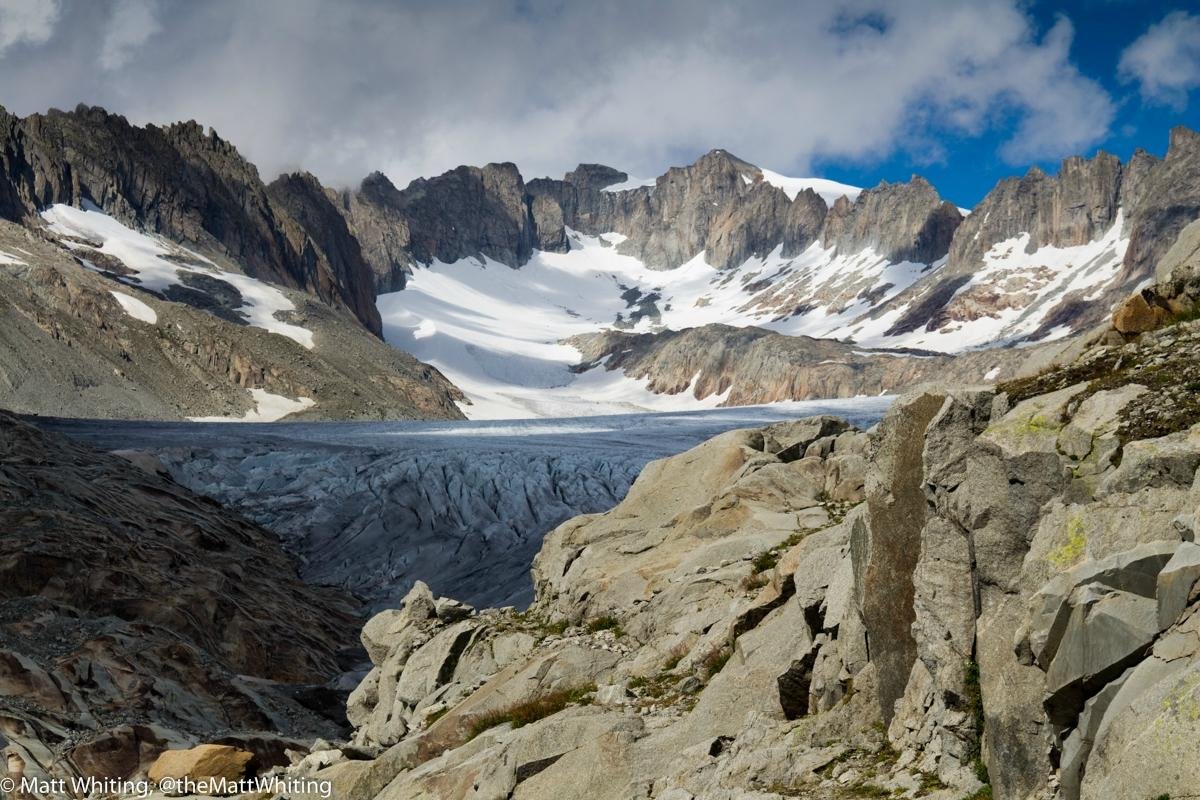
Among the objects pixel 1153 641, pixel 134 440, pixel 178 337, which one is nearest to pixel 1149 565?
pixel 1153 641

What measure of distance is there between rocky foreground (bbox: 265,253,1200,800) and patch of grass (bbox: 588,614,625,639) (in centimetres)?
10

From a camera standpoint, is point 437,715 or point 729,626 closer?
point 729,626

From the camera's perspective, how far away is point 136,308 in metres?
150

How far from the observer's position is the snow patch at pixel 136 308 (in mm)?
147625

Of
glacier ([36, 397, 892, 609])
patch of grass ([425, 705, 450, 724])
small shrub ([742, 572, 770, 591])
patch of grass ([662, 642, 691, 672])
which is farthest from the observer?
glacier ([36, 397, 892, 609])

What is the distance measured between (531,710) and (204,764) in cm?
868

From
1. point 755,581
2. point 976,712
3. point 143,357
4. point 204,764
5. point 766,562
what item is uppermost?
point 143,357

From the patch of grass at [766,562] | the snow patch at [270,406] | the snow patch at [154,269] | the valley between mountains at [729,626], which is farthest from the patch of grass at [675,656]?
the snow patch at [154,269]

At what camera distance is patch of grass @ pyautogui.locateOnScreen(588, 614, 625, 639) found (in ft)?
69.2

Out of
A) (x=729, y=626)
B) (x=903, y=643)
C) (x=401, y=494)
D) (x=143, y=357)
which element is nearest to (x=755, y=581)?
(x=729, y=626)

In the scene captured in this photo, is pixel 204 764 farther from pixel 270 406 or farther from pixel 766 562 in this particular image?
pixel 270 406

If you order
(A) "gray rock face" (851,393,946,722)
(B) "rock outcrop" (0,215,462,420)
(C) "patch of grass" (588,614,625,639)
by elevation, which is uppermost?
(B) "rock outcrop" (0,215,462,420)

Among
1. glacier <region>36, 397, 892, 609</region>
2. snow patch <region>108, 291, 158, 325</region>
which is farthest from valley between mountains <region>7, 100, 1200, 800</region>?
snow patch <region>108, 291, 158, 325</region>

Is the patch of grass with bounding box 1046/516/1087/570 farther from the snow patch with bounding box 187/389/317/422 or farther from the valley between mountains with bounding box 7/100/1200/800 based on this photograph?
the snow patch with bounding box 187/389/317/422
